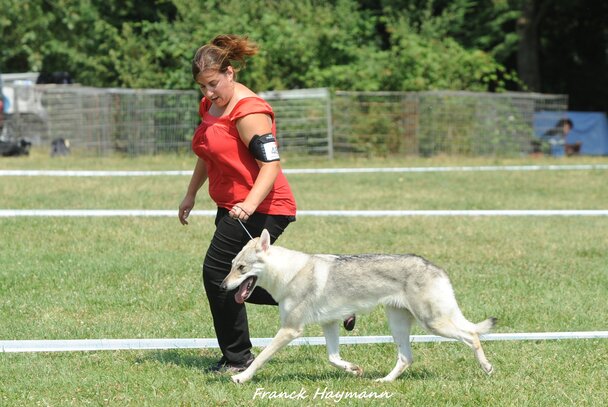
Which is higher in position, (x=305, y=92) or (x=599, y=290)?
(x=305, y=92)

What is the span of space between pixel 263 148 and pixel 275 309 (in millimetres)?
2689

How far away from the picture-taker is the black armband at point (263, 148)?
223 inches

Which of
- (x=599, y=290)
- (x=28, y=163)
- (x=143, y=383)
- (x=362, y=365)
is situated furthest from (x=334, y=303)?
(x=28, y=163)

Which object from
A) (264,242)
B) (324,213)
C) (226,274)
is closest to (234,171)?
(264,242)

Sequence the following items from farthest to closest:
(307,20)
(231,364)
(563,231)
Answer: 1. (307,20)
2. (563,231)
3. (231,364)

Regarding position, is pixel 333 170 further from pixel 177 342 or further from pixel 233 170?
pixel 233 170

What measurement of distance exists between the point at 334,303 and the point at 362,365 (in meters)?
0.80

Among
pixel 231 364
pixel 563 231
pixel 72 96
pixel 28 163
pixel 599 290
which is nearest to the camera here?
pixel 231 364

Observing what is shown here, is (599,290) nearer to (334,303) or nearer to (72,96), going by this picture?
(334,303)

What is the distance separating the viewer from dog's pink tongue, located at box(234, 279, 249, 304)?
563 cm

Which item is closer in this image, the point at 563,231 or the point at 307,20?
the point at 563,231

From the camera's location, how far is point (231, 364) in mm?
6137

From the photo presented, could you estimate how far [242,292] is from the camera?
18.5 feet

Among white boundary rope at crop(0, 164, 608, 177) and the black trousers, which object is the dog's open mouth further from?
white boundary rope at crop(0, 164, 608, 177)
